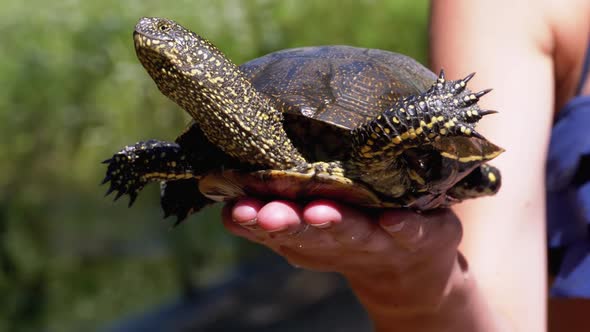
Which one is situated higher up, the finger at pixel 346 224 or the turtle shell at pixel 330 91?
the turtle shell at pixel 330 91

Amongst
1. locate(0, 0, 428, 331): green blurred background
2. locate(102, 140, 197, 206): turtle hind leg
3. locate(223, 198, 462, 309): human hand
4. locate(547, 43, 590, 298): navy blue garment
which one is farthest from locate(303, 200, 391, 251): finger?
locate(0, 0, 428, 331): green blurred background

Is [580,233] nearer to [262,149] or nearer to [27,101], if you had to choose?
[262,149]

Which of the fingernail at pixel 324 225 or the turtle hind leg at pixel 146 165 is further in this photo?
the turtle hind leg at pixel 146 165

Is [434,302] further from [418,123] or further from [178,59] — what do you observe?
[178,59]

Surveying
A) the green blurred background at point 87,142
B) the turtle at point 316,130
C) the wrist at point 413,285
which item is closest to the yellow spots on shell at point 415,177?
the turtle at point 316,130

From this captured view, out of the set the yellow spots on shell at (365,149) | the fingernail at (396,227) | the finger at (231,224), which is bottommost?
the finger at (231,224)

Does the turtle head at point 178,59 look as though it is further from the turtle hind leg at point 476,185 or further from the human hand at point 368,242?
the turtle hind leg at point 476,185

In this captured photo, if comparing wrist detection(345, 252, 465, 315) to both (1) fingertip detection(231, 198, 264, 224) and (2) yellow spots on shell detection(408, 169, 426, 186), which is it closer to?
(2) yellow spots on shell detection(408, 169, 426, 186)
